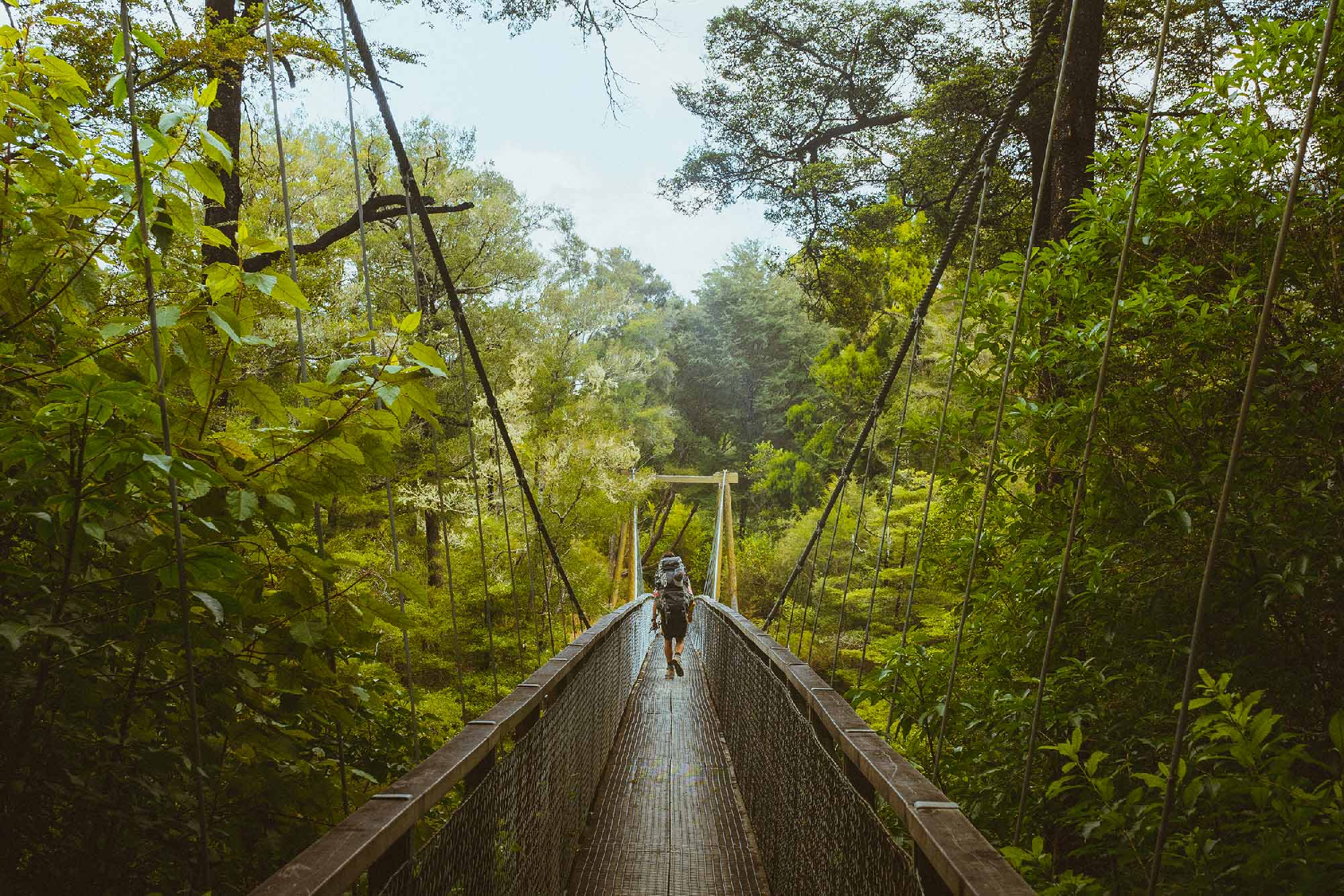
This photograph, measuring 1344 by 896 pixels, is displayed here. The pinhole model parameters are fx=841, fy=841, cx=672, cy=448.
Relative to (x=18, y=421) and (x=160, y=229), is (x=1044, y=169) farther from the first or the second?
(x=18, y=421)

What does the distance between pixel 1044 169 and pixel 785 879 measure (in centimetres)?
188

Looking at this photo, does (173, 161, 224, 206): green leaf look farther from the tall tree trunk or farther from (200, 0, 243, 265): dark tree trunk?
(200, 0, 243, 265): dark tree trunk

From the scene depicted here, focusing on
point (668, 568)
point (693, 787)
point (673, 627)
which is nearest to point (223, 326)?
point (693, 787)

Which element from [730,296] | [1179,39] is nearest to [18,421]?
[1179,39]

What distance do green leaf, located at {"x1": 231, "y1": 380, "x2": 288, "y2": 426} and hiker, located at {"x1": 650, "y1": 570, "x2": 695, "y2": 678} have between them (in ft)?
19.7

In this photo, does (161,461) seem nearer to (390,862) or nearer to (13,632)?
(13,632)

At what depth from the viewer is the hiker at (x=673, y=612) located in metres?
7.11

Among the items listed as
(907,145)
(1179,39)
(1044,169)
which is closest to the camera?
(1044,169)

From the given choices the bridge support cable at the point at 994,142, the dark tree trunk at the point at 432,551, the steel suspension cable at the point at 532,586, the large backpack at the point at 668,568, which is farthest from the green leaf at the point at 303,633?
the dark tree trunk at the point at 432,551

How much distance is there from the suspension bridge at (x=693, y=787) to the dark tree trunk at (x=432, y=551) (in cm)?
764

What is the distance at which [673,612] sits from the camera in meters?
7.19

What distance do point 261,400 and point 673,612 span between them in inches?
247

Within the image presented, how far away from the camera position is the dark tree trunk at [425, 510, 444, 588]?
39.0 feet

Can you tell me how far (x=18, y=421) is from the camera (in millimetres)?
882
